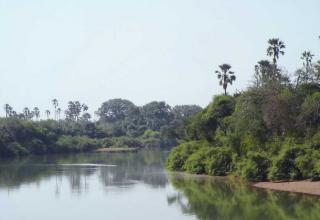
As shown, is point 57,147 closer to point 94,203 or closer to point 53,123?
point 53,123

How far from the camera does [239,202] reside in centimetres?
4659

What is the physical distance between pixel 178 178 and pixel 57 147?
90.1 metres

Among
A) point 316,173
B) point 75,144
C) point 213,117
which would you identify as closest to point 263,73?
point 213,117

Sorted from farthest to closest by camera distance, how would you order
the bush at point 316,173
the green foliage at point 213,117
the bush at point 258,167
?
the green foliage at point 213,117 → the bush at point 258,167 → the bush at point 316,173

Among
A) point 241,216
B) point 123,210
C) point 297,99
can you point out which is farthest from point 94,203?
point 297,99

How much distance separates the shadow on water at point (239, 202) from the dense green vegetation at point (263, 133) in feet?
13.8

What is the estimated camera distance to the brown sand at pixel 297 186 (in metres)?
49.7

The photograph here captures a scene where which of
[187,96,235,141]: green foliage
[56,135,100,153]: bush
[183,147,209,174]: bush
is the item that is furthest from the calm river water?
[56,135,100,153]: bush

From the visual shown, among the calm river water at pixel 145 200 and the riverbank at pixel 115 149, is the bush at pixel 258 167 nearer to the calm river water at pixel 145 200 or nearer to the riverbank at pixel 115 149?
the calm river water at pixel 145 200

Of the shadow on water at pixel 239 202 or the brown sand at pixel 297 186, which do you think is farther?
the brown sand at pixel 297 186

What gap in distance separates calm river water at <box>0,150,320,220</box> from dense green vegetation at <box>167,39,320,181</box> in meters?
3.41

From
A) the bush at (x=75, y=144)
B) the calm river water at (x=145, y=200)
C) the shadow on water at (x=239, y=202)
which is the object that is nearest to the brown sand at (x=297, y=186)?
the shadow on water at (x=239, y=202)

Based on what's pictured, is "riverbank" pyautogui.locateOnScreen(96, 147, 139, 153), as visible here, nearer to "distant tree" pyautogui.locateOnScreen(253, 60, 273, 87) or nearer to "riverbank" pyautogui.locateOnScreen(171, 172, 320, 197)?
"distant tree" pyautogui.locateOnScreen(253, 60, 273, 87)

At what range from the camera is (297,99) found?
2549 inches
